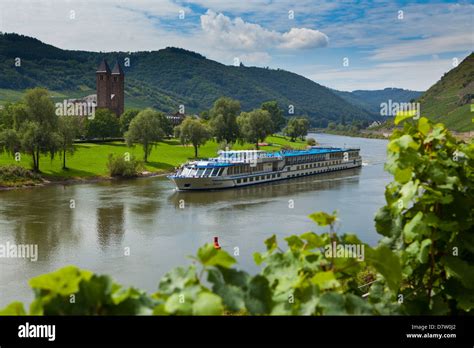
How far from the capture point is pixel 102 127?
277 ft

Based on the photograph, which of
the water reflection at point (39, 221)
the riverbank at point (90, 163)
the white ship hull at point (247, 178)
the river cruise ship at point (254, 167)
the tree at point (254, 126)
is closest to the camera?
the water reflection at point (39, 221)

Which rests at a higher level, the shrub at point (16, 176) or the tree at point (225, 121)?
the tree at point (225, 121)

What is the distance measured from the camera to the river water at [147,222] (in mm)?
23234

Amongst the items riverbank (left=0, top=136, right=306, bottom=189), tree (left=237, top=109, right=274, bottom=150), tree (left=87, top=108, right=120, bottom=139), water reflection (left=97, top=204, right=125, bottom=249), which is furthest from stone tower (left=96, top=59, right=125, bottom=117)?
water reflection (left=97, top=204, right=125, bottom=249)

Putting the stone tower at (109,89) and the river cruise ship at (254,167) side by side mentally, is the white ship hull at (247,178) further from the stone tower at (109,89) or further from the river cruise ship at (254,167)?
the stone tower at (109,89)

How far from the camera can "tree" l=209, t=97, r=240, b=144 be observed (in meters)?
82.9

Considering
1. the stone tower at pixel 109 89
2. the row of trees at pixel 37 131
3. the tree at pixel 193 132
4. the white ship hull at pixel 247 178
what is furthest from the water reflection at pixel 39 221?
the stone tower at pixel 109 89

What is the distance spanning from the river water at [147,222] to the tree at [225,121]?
30.1 metres

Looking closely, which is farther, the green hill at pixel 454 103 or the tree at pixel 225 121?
the green hill at pixel 454 103

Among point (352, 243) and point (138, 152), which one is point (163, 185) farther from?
point (352, 243)

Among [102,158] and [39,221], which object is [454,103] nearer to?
[102,158]

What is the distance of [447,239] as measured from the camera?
374 cm

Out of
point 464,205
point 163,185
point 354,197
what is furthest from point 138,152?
point 464,205
